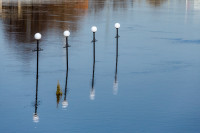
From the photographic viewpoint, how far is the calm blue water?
20797 millimetres

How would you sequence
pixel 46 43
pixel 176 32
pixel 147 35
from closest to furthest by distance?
pixel 46 43 → pixel 147 35 → pixel 176 32

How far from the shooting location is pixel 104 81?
2838cm

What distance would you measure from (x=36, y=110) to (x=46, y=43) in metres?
20.1

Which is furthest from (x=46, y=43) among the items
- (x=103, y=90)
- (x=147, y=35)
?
(x=103, y=90)

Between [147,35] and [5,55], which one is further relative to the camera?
[147,35]

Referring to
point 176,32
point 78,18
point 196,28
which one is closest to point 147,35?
point 176,32

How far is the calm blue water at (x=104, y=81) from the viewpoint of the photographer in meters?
20.8

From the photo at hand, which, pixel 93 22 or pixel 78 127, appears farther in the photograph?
pixel 93 22

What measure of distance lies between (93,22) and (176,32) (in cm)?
1078

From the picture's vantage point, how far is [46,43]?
42.0 metres

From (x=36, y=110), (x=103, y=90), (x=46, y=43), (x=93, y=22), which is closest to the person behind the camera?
(x=36, y=110)

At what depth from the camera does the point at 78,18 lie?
6328 centimetres

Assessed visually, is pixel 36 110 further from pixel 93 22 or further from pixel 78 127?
pixel 93 22

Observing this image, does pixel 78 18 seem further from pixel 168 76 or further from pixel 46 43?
pixel 168 76
